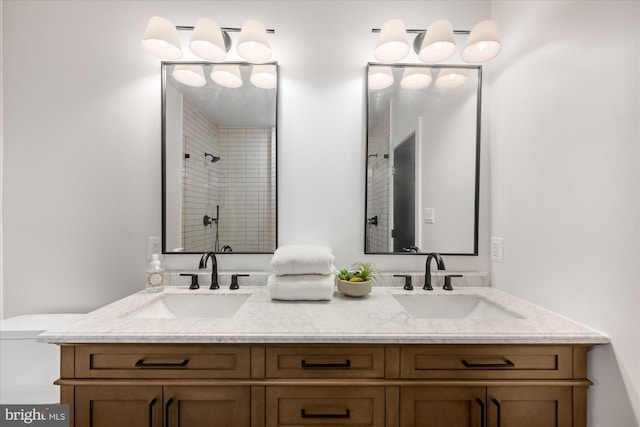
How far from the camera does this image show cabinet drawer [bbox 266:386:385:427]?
1056 millimetres

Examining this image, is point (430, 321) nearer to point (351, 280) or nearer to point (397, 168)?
point (351, 280)

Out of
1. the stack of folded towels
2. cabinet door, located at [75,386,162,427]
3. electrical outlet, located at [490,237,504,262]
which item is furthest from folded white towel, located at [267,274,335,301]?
electrical outlet, located at [490,237,504,262]

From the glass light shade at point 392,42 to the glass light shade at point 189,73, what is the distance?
0.93 metres

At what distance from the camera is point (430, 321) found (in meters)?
1.17

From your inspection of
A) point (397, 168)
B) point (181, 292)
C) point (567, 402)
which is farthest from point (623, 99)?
point (181, 292)

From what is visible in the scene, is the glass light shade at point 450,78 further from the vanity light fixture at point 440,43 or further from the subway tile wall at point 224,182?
the subway tile wall at point 224,182

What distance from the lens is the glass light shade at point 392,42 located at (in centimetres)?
150

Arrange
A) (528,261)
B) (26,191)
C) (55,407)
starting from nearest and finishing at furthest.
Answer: (55,407), (528,261), (26,191)

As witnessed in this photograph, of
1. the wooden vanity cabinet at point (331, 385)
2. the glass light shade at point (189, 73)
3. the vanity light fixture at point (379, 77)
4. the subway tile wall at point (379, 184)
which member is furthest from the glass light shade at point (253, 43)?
the wooden vanity cabinet at point (331, 385)

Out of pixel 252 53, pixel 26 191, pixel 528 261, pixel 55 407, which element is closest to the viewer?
pixel 55 407

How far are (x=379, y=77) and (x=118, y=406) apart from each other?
181 centimetres

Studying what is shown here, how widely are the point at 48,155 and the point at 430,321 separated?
2.03 meters

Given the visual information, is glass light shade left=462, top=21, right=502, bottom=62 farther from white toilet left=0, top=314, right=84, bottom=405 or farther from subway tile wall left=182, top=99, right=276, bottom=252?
white toilet left=0, top=314, right=84, bottom=405

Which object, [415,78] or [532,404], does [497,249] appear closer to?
[532,404]
